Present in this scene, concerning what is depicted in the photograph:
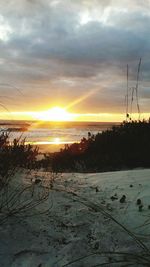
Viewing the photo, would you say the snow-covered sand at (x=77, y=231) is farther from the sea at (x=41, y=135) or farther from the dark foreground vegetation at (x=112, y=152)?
the dark foreground vegetation at (x=112, y=152)

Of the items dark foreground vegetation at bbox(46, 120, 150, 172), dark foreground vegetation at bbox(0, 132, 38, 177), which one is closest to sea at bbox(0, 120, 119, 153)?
dark foreground vegetation at bbox(0, 132, 38, 177)

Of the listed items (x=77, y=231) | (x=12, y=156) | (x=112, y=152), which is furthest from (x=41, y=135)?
(x=77, y=231)

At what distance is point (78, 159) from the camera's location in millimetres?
9039

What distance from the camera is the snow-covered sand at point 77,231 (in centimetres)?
326

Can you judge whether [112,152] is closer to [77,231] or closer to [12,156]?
[12,156]

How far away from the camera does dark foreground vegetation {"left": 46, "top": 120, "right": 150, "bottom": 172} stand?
8.04 metres

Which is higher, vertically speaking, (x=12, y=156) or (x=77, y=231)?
(x=12, y=156)

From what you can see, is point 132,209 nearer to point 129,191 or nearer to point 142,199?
point 142,199

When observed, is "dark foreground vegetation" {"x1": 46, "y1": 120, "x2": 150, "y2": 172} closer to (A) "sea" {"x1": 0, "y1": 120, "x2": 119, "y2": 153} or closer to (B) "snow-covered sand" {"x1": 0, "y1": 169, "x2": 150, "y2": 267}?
(A) "sea" {"x1": 0, "y1": 120, "x2": 119, "y2": 153}

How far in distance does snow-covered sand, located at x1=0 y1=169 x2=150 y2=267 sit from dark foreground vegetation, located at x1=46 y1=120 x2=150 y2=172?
3038 mm

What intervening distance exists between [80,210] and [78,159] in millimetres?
4914

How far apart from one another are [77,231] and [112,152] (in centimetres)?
493

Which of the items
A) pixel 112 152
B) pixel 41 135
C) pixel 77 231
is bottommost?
pixel 77 231

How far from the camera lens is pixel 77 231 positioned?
3.67m
